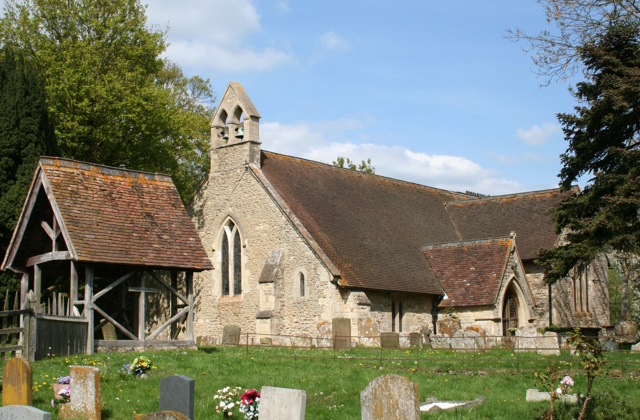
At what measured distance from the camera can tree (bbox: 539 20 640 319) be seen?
2352cm

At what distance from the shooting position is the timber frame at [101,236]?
2189cm

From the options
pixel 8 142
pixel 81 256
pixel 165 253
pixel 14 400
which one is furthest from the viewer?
pixel 8 142

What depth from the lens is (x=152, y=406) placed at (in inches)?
557

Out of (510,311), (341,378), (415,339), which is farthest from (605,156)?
(341,378)

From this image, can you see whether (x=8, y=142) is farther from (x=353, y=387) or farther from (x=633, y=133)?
(x=633, y=133)

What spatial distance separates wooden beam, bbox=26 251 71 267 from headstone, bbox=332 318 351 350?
9144 millimetres

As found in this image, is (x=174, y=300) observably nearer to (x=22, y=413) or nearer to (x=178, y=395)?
(x=178, y=395)

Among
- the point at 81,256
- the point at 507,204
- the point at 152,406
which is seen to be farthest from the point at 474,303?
the point at 152,406

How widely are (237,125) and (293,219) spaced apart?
5.72 meters

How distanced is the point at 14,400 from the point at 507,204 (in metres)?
32.4

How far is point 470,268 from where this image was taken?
3438cm

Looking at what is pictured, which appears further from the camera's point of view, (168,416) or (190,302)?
(190,302)

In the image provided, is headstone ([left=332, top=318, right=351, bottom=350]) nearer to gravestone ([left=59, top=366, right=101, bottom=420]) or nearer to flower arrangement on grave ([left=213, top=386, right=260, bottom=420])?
flower arrangement on grave ([left=213, top=386, right=260, bottom=420])

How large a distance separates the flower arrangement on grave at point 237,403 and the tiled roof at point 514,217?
25.6m
